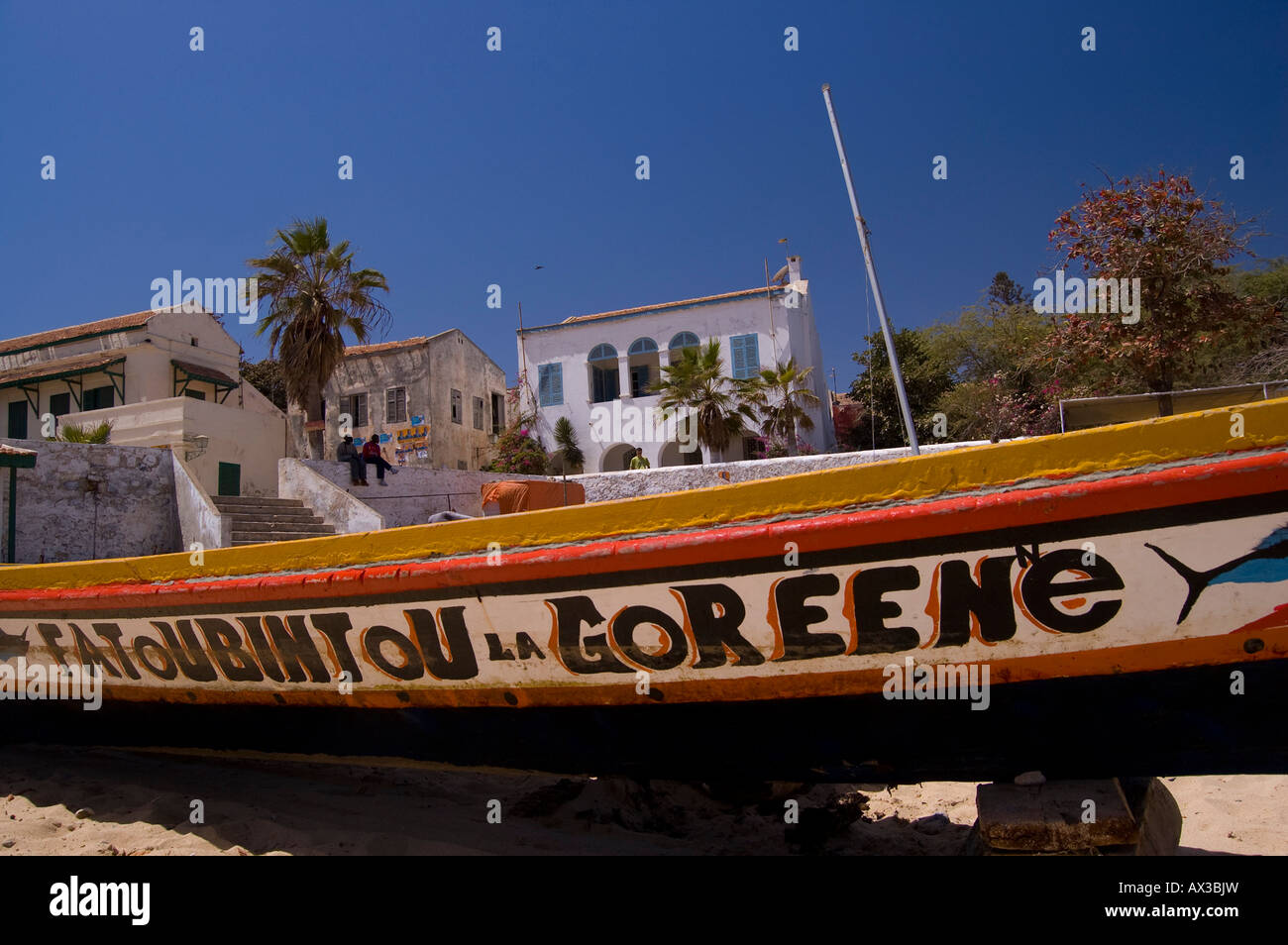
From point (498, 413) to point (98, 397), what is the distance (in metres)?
13.0

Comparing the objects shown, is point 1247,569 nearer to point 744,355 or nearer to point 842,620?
point 842,620

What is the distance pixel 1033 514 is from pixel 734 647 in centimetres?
102

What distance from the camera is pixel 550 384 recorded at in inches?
978

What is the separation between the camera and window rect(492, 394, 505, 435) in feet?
95.1

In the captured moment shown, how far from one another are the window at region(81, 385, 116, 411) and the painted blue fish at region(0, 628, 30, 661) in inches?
836

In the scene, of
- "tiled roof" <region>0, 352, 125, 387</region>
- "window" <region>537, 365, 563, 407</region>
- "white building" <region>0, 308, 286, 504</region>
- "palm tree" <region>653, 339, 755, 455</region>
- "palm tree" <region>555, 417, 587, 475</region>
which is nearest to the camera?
"white building" <region>0, 308, 286, 504</region>

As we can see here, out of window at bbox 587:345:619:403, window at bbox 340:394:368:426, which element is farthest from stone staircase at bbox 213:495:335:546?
window at bbox 340:394:368:426

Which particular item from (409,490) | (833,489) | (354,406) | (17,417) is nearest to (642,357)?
(354,406)

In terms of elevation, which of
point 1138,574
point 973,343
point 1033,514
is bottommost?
point 1138,574

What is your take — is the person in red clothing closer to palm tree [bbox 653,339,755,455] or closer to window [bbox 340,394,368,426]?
palm tree [bbox 653,339,755,455]

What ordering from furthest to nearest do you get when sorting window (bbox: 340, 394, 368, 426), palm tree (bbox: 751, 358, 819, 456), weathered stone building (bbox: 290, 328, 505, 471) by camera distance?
window (bbox: 340, 394, 368, 426) < weathered stone building (bbox: 290, 328, 505, 471) < palm tree (bbox: 751, 358, 819, 456)

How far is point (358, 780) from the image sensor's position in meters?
4.16
